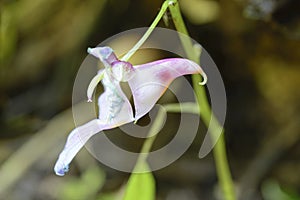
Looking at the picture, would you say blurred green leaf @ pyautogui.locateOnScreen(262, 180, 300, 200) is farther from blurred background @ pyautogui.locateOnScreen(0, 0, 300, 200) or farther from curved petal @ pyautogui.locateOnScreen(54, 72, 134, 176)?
curved petal @ pyautogui.locateOnScreen(54, 72, 134, 176)

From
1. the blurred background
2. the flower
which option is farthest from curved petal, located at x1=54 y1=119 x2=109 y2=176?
the blurred background

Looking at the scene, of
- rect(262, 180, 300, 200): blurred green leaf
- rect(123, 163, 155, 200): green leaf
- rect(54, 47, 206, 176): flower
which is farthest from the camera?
rect(262, 180, 300, 200): blurred green leaf

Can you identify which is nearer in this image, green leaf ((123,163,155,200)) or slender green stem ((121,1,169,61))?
slender green stem ((121,1,169,61))

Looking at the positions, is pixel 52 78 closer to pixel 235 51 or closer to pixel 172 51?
pixel 172 51

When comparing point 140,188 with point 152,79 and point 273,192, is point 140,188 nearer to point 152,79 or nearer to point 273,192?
point 152,79

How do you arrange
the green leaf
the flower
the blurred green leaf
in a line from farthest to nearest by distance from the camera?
the blurred green leaf < the green leaf < the flower

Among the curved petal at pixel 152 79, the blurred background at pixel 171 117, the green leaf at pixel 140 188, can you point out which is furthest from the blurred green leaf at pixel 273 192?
the curved petal at pixel 152 79

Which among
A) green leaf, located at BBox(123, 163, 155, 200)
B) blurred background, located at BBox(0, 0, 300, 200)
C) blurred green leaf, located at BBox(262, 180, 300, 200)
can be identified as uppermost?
green leaf, located at BBox(123, 163, 155, 200)

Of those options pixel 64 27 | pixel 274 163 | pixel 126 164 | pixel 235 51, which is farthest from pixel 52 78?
pixel 274 163

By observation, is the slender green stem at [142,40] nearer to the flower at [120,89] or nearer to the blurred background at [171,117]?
the flower at [120,89]
